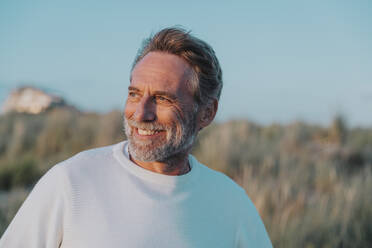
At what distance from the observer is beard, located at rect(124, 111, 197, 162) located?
2.19 meters

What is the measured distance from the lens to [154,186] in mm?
2078

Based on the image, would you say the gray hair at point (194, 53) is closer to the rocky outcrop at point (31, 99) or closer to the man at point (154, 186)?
the man at point (154, 186)

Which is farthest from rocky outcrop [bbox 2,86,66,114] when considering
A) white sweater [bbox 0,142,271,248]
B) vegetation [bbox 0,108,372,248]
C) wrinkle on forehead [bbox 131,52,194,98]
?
white sweater [bbox 0,142,271,248]

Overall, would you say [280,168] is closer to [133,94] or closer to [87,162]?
[133,94]

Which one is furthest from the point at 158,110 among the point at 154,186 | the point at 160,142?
the point at 154,186

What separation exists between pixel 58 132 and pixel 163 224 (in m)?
9.54

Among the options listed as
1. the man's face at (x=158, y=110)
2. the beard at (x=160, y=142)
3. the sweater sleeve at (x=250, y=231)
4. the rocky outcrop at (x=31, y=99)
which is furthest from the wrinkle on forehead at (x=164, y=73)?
the rocky outcrop at (x=31, y=99)

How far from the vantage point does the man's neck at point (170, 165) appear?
88.5 inches

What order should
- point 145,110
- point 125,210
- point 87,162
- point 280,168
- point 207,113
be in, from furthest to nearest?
point 280,168
point 207,113
point 145,110
point 87,162
point 125,210

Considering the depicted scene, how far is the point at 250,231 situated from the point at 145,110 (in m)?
0.88

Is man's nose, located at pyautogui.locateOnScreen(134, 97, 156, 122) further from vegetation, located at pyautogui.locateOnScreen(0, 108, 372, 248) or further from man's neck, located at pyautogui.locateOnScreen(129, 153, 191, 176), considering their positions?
vegetation, located at pyautogui.locateOnScreen(0, 108, 372, 248)

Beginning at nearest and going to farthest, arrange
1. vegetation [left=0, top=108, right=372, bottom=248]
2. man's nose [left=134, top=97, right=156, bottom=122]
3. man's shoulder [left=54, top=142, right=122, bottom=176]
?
man's shoulder [left=54, top=142, right=122, bottom=176], man's nose [left=134, top=97, right=156, bottom=122], vegetation [left=0, top=108, right=372, bottom=248]

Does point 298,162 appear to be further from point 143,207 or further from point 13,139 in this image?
point 143,207

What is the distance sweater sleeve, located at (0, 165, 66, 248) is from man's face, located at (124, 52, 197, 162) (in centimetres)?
49
